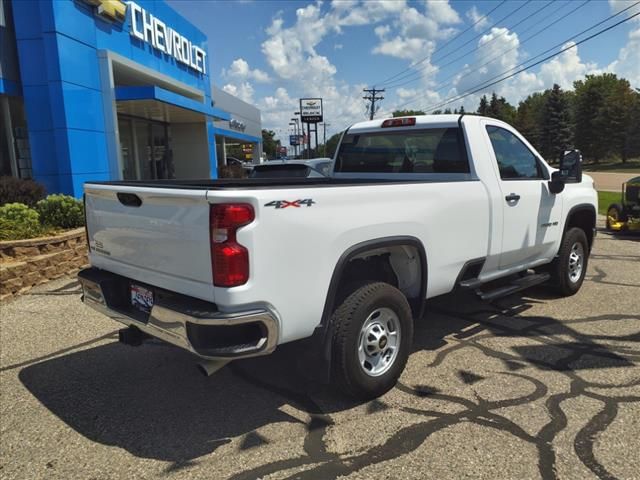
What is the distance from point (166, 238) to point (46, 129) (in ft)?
35.6

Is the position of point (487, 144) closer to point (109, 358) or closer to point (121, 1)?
point (109, 358)

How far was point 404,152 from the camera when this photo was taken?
5.20m

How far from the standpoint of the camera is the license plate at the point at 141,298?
3416 millimetres

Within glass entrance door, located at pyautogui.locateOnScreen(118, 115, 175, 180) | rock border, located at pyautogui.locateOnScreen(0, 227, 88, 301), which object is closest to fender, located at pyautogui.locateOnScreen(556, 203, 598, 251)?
rock border, located at pyautogui.locateOnScreen(0, 227, 88, 301)

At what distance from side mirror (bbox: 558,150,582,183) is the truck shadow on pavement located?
1.55 meters

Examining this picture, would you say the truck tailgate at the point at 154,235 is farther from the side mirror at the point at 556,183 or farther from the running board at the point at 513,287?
Result: the side mirror at the point at 556,183

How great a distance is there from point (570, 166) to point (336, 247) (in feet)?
11.5

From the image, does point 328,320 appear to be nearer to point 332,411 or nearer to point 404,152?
point 332,411

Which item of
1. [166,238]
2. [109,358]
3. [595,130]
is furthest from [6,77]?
[595,130]

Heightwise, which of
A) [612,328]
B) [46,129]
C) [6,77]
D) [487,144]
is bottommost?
[612,328]

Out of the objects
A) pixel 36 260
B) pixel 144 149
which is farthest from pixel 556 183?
pixel 144 149

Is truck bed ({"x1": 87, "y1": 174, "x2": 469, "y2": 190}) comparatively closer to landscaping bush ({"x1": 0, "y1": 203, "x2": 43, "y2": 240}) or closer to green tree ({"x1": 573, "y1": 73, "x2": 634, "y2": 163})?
landscaping bush ({"x1": 0, "y1": 203, "x2": 43, "y2": 240})

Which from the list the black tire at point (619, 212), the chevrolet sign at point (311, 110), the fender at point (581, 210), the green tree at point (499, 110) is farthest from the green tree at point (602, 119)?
the fender at point (581, 210)

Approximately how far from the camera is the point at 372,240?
11.4 feet
